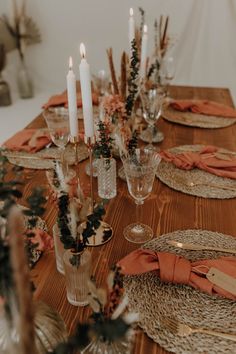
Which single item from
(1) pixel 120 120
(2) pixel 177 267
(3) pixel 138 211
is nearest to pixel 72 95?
(1) pixel 120 120

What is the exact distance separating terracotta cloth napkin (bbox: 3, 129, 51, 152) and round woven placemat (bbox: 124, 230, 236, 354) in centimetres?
68

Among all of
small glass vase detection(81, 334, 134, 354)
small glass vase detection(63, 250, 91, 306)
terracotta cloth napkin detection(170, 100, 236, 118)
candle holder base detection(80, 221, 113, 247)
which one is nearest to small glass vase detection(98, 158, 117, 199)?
candle holder base detection(80, 221, 113, 247)

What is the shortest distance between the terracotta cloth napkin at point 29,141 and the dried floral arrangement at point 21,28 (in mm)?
1948

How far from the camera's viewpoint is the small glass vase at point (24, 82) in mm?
3023

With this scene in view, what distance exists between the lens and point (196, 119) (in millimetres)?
1480

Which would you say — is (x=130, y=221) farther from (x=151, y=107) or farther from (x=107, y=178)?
(x=151, y=107)

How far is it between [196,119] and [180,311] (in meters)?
1.01

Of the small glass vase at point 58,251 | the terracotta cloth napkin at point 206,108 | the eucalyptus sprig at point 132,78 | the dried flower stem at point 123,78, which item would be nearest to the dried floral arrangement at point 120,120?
the eucalyptus sprig at point 132,78

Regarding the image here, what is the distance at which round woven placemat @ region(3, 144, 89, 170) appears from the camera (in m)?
1.13

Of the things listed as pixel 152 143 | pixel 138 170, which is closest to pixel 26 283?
pixel 138 170

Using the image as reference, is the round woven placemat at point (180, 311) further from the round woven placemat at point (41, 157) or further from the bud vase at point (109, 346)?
the round woven placemat at point (41, 157)

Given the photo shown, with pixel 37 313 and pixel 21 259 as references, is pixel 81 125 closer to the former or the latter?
pixel 37 313

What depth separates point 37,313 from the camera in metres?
0.50

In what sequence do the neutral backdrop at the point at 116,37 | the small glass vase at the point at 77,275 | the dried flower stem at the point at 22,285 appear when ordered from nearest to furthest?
1. the dried flower stem at the point at 22,285
2. the small glass vase at the point at 77,275
3. the neutral backdrop at the point at 116,37
